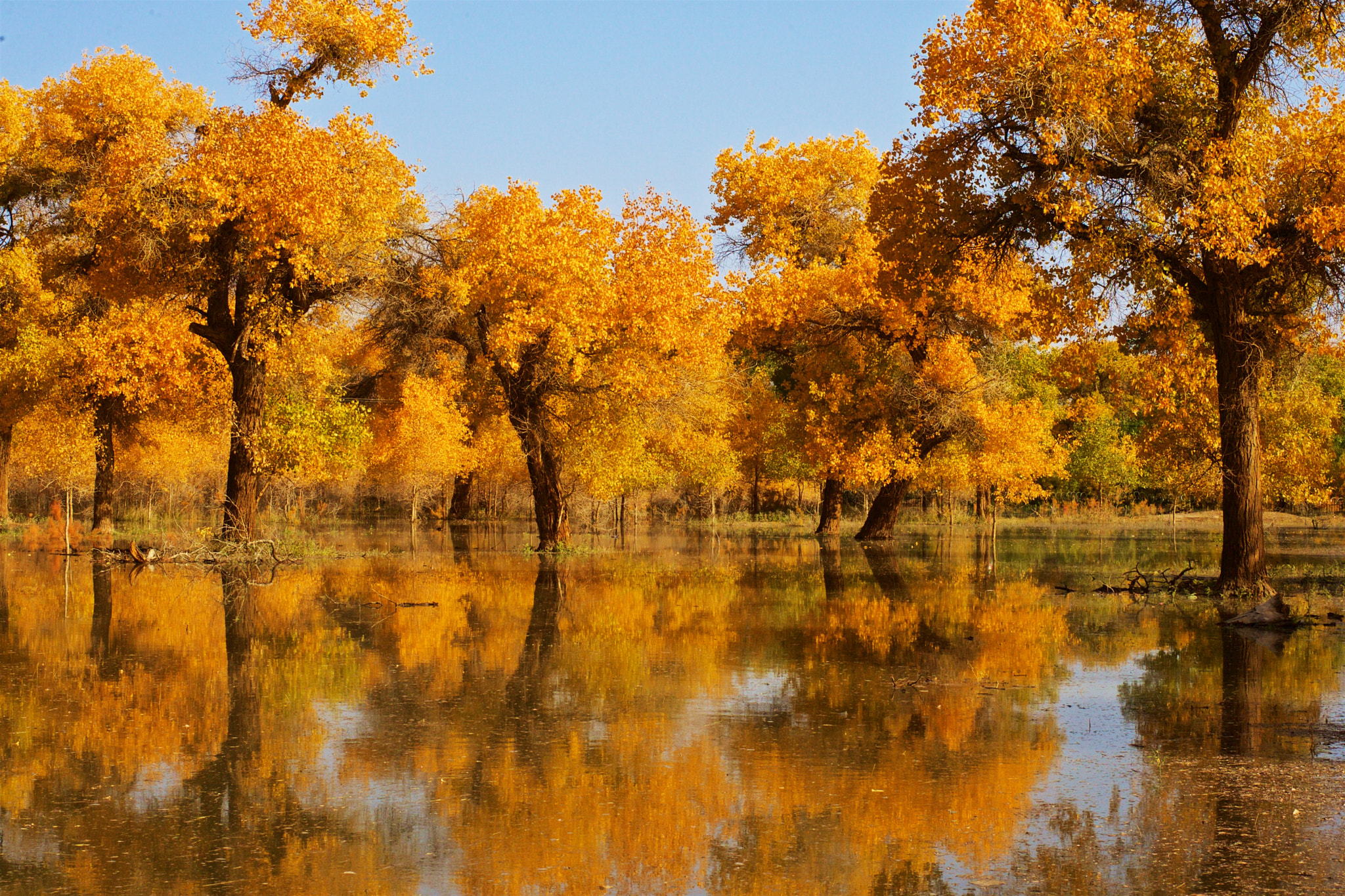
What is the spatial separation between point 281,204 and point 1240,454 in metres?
19.7

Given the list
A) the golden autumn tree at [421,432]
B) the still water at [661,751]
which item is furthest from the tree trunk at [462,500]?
the still water at [661,751]

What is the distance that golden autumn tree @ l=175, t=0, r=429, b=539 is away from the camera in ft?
85.6

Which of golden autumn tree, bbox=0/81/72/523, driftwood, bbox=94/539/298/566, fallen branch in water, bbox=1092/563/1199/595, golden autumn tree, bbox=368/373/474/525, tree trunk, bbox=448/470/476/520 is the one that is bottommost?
fallen branch in water, bbox=1092/563/1199/595

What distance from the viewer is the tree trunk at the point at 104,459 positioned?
41.5m

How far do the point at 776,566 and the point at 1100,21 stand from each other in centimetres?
1482

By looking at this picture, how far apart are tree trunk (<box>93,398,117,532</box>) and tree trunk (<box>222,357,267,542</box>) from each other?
14.5 metres

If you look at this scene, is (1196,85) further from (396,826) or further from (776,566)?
(396,826)

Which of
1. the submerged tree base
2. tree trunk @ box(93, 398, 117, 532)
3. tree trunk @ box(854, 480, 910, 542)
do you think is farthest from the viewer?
tree trunk @ box(854, 480, 910, 542)

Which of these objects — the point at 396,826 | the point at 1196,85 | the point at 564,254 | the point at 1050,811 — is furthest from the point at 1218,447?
the point at 396,826

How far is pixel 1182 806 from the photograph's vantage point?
729 centimetres

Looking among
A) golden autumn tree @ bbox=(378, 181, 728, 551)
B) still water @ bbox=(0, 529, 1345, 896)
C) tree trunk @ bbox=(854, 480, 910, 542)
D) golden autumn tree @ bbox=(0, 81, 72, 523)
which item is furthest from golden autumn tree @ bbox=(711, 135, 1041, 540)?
golden autumn tree @ bbox=(0, 81, 72, 523)

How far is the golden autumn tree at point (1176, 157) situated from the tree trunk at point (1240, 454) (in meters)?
0.03

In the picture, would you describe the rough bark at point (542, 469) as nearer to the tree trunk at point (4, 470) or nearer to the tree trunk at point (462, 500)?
the tree trunk at point (4, 470)

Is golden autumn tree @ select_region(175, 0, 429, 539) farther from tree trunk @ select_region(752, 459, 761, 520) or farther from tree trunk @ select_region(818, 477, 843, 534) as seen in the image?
tree trunk @ select_region(752, 459, 761, 520)
